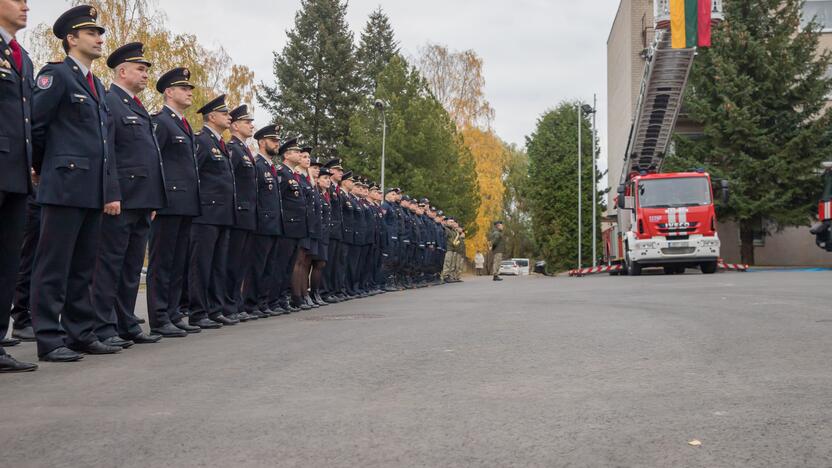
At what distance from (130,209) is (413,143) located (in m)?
37.3

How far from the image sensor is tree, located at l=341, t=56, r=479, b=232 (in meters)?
44.5

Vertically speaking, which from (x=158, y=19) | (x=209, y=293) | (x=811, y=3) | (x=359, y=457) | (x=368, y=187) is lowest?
(x=359, y=457)

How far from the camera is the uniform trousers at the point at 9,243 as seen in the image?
5.96m

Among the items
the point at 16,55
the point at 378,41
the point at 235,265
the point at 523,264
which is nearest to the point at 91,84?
the point at 16,55

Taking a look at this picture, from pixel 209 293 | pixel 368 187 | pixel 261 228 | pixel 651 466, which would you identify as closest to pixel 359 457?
pixel 651 466

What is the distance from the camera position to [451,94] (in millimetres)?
53562

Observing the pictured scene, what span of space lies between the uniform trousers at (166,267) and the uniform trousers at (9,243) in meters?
→ 2.17

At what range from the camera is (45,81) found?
6422 mm

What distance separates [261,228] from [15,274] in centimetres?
470

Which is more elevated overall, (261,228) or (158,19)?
(158,19)

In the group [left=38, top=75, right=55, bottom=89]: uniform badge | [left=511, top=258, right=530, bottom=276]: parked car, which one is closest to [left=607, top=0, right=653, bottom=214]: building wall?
[left=511, top=258, right=530, bottom=276]: parked car

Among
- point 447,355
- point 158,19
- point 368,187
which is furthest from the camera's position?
point 158,19

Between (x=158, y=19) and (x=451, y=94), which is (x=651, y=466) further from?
(x=451, y=94)

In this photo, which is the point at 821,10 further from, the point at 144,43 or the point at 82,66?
the point at 82,66
